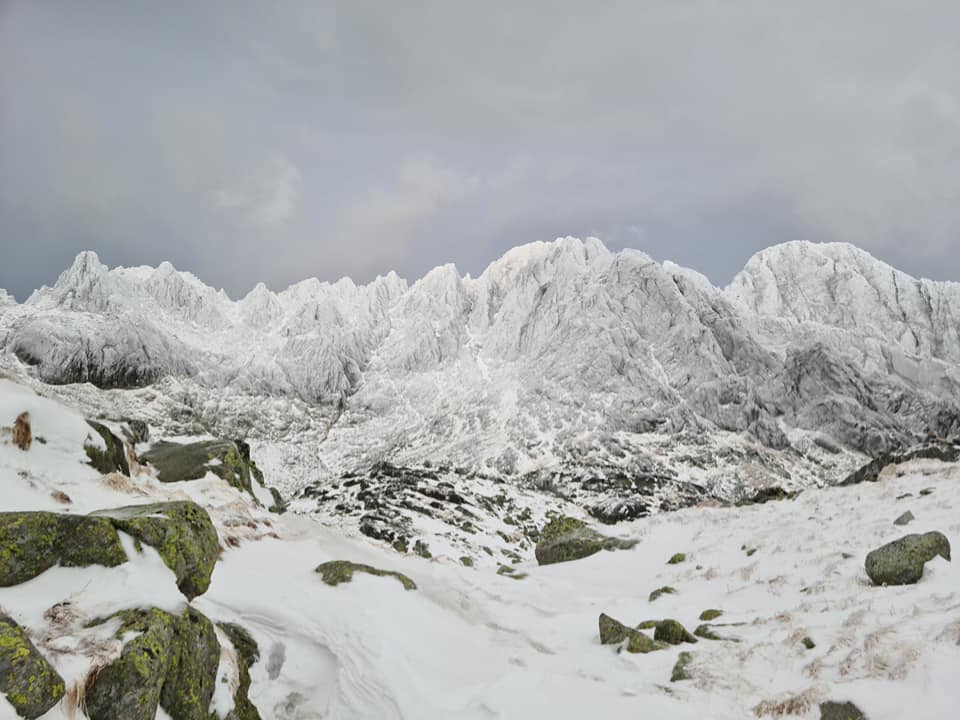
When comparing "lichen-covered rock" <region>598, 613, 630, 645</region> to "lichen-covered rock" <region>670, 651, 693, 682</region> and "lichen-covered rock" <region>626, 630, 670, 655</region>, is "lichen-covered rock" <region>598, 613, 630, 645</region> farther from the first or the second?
"lichen-covered rock" <region>670, 651, 693, 682</region>

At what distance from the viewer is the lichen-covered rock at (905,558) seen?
12.3 m

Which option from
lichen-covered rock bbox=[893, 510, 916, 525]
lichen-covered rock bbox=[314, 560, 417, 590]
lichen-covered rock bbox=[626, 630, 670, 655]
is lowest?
lichen-covered rock bbox=[314, 560, 417, 590]

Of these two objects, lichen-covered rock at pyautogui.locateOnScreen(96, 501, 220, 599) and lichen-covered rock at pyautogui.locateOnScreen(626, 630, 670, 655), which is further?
lichen-covered rock at pyautogui.locateOnScreen(626, 630, 670, 655)

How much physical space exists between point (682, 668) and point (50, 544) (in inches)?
419

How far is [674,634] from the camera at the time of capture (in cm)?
1171

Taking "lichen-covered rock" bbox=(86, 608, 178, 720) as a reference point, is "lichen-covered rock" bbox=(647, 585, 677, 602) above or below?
below

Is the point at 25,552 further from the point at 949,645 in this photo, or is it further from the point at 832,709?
the point at 949,645

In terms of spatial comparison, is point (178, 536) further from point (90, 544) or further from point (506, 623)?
point (506, 623)

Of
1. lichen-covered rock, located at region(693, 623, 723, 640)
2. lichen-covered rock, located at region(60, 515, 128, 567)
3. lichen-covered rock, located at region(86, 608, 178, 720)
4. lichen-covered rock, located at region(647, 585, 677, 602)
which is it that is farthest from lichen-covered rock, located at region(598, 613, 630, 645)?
lichen-covered rock, located at region(60, 515, 128, 567)

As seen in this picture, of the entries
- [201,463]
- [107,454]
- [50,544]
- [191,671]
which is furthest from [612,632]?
[201,463]

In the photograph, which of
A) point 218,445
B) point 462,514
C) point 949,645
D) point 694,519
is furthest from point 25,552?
point 462,514

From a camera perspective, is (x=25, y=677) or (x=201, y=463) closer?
(x=25, y=677)

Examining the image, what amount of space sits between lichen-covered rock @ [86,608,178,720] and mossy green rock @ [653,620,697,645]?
9.84 metres

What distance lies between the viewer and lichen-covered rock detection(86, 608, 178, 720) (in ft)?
19.4
